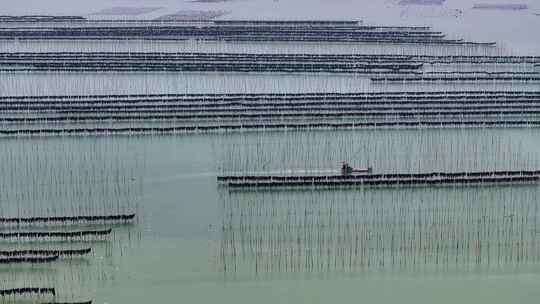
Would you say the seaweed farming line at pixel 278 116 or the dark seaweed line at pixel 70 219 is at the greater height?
the seaweed farming line at pixel 278 116

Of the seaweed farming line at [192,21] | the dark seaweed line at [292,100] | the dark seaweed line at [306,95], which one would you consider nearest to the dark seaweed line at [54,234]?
the dark seaweed line at [292,100]

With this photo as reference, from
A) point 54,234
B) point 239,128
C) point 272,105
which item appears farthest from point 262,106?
point 54,234

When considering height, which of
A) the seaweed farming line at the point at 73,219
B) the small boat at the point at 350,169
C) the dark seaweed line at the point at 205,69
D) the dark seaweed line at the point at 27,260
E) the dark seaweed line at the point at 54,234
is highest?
the dark seaweed line at the point at 205,69

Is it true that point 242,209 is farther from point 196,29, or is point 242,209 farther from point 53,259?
point 196,29

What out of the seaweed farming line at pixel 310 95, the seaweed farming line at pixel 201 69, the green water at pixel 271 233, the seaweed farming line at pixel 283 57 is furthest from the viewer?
the seaweed farming line at pixel 283 57

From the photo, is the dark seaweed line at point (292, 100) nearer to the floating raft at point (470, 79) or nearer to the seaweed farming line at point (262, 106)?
the seaweed farming line at point (262, 106)

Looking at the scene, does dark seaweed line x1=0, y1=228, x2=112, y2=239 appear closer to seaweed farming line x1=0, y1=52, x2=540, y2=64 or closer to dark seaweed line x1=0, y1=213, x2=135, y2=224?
dark seaweed line x1=0, y1=213, x2=135, y2=224

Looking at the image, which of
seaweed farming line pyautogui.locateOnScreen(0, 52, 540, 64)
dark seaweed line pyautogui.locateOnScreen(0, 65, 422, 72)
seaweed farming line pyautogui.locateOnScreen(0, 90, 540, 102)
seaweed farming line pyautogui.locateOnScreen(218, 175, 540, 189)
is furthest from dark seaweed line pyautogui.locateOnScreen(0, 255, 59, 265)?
seaweed farming line pyautogui.locateOnScreen(0, 52, 540, 64)

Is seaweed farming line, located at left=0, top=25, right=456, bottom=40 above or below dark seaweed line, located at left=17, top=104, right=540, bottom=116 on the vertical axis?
above
